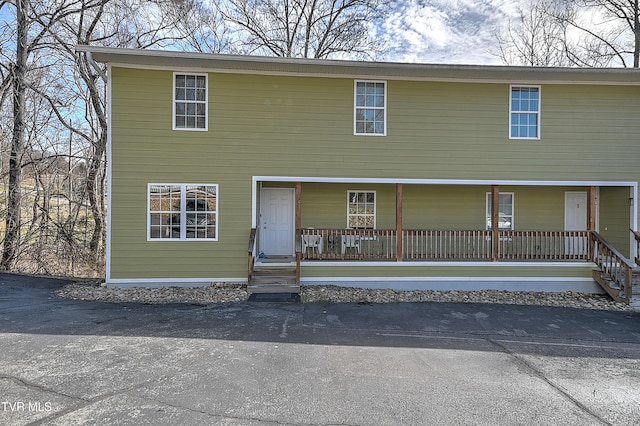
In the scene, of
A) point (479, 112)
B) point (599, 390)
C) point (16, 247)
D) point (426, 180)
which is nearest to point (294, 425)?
point (599, 390)

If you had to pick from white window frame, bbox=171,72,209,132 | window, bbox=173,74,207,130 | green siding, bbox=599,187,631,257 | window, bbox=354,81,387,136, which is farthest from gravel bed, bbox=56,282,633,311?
window, bbox=354,81,387,136

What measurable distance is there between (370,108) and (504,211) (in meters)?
5.56

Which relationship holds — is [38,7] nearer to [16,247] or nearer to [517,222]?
[16,247]

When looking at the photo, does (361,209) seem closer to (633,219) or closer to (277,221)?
(277,221)

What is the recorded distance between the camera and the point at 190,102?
335 inches

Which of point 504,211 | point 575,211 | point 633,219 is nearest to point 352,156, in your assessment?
point 504,211

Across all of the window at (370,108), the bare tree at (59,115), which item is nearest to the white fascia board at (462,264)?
the window at (370,108)

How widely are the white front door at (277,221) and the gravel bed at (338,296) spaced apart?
1911mm

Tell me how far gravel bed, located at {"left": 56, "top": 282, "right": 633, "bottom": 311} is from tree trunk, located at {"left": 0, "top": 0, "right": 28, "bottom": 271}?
4.91 m

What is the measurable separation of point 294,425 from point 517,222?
1007 centimetres

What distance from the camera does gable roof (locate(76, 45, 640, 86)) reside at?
7898 mm

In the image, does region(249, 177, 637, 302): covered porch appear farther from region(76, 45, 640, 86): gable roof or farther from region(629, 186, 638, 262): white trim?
region(76, 45, 640, 86): gable roof

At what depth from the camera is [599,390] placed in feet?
12.3

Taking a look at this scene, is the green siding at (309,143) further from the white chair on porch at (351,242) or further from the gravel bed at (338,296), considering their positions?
the white chair on porch at (351,242)
